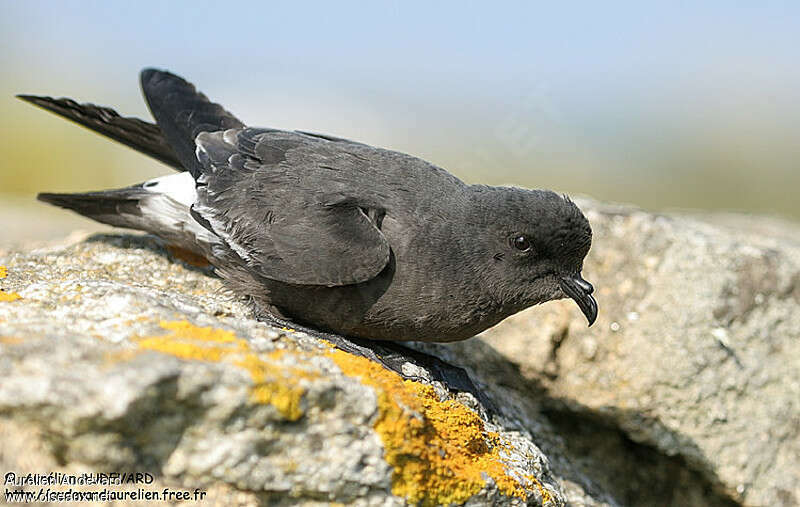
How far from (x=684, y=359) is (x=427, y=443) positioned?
2997 mm

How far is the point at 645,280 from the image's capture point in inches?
242

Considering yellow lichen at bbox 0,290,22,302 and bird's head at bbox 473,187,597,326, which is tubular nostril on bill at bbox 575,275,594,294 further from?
yellow lichen at bbox 0,290,22,302

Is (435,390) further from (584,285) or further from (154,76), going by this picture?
(154,76)

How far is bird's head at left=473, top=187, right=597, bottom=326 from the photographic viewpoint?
14.4ft

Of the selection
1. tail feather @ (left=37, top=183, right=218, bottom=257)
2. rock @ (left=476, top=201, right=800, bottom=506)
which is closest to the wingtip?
tail feather @ (left=37, top=183, right=218, bottom=257)

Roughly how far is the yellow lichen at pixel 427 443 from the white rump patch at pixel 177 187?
2.04 meters

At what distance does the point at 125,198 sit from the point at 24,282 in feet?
4.79

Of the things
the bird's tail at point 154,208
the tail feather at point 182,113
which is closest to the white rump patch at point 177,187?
the bird's tail at point 154,208

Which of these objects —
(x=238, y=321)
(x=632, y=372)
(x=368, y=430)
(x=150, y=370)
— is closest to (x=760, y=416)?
(x=632, y=372)

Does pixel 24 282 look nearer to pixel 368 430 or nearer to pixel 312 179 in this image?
pixel 312 179

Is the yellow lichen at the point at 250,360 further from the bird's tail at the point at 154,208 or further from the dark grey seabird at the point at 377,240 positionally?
the bird's tail at the point at 154,208

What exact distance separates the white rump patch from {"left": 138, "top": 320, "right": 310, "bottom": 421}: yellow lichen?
2032 millimetres

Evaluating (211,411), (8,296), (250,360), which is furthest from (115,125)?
(211,411)

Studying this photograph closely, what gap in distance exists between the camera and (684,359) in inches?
225
